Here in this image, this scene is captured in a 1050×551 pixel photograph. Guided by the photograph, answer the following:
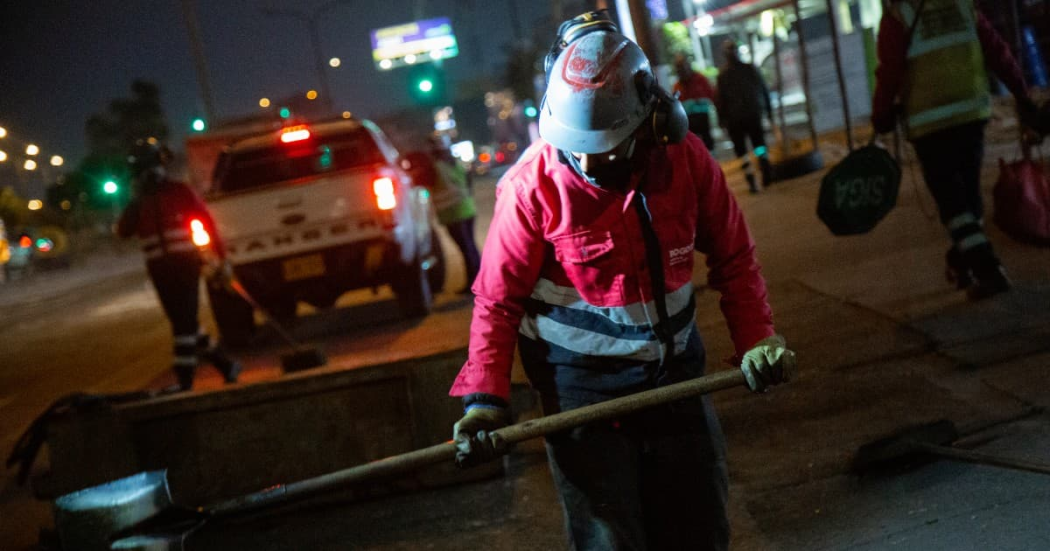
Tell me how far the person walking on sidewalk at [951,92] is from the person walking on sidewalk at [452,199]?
16.5ft

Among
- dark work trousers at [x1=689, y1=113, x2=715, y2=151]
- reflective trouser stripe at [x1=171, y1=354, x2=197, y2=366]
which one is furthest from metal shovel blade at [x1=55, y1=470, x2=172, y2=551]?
dark work trousers at [x1=689, y1=113, x2=715, y2=151]

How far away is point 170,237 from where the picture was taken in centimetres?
719

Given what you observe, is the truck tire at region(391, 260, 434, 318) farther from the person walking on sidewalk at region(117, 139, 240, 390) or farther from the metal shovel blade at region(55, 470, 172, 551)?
the metal shovel blade at region(55, 470, 172, 551)

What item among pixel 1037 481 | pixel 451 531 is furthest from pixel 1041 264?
pixel 451 531

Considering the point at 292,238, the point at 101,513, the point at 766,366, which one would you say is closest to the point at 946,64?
the point at 766,366

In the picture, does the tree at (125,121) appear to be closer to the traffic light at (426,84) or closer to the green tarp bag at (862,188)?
the traffic light at (426,84)

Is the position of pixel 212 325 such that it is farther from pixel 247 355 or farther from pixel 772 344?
pixel 772 344

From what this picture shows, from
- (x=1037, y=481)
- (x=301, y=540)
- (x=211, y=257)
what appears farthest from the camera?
(x=211, y=257)

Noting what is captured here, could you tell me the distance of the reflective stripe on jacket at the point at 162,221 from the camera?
283 inches

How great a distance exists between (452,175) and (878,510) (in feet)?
22.6

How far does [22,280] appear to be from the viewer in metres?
33.5

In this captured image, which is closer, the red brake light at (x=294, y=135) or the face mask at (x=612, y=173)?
the face mask at (x=612, y=173)

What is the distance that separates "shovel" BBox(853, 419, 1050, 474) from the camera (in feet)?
12.5

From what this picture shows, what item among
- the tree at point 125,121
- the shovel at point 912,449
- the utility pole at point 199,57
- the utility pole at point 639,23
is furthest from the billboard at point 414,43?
the shovel at point 912,449
